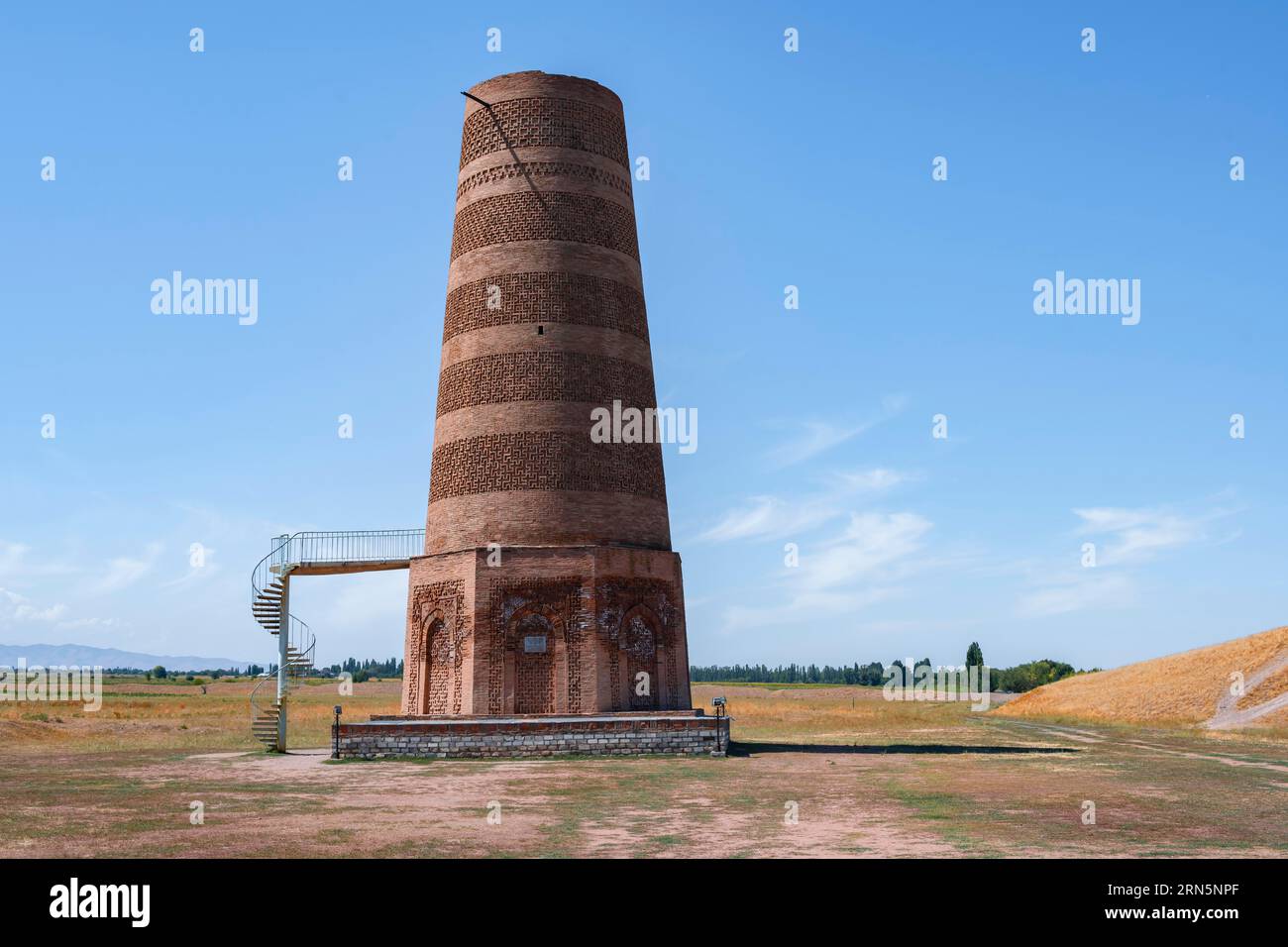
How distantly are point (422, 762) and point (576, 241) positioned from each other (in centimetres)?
1384

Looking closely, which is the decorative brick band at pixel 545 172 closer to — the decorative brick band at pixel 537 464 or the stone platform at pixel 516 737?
the decorative brick band at pixel 537 464

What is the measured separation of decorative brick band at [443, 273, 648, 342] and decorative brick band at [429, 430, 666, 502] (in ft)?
9.85

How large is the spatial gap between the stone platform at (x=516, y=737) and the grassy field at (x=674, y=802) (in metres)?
0.85

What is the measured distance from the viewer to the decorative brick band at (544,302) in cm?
2894

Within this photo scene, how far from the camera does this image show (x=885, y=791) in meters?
18.1

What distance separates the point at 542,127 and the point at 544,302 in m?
4.96

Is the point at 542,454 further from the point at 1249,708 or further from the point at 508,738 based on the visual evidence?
the point at 1249,708

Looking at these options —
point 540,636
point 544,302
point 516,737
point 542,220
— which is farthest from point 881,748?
point 542,220

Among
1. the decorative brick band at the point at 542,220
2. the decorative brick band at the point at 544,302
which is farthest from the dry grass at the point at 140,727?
the decorative brick band at the point at 542,220

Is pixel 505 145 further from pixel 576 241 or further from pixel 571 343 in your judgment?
A: pixel 571 343

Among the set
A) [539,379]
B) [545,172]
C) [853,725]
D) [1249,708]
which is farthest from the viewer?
[1249,708]

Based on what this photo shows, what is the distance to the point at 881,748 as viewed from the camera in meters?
29.4

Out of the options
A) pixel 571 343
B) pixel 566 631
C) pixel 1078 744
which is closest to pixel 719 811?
pixel 566 631

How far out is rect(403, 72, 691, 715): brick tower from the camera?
27344 millimetres
